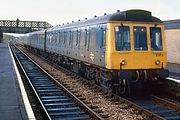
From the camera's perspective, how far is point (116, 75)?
536 inches

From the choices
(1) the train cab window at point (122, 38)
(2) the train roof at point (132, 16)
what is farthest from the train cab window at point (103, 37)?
(1) the train cab window at point (122, 38)

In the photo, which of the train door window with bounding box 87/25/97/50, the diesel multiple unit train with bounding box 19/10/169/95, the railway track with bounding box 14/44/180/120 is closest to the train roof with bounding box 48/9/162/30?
the diesel multiple unit train with bounding box 19/10/169/95

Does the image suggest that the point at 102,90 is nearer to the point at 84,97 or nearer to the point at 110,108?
the point at 84,97

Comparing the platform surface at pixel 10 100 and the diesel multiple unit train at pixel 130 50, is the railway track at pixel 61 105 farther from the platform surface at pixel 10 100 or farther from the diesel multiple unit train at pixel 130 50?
the diesel multiple unit train at pixel 130 50

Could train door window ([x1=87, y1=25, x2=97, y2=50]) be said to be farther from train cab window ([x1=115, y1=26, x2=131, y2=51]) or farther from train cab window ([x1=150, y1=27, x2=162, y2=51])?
train cab window ([x1=150, y1=27, x2=162, y2=51])

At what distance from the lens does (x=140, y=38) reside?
13.9 meters

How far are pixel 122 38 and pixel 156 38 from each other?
1.38 m

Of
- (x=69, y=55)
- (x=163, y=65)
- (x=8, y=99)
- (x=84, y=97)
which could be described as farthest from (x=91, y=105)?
(x=69, y=55)

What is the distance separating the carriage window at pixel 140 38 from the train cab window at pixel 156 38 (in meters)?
0.30

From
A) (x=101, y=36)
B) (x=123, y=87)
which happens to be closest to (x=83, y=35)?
(x=101, y=36)

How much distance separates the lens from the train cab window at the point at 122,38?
534 inches

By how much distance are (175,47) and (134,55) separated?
15704mm

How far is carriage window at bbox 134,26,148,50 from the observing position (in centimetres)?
1378

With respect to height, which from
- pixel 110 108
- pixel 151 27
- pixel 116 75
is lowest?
pixel 110 108
